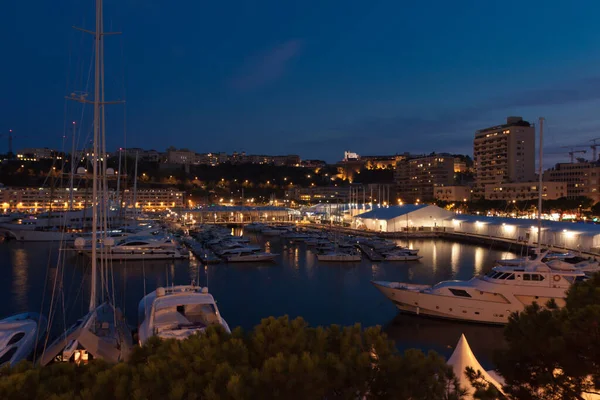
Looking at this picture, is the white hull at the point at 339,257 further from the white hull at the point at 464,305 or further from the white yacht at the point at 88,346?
the white yacht at the point at 88,346

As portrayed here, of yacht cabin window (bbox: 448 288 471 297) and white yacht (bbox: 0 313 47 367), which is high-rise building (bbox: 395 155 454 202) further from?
white yacht (bbox: 0 313 47 367)

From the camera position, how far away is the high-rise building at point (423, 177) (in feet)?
328

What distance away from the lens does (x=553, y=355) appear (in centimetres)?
471

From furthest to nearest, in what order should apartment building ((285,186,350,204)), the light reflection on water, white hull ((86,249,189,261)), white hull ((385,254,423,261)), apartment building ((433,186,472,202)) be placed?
apartment building ((285,186,350,204)) < apartment building ((433,186,472,202)) < white hull ((385,254,423,261)) < white hull ((86,249,189,261)) < the light reflection on water

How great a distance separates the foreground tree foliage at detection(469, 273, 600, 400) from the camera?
14.7ft

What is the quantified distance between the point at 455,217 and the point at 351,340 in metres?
43.8

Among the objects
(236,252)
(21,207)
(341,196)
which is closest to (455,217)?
(236,252)

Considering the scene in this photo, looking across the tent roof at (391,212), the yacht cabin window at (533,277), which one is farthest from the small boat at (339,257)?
the tent roof at (391,212)

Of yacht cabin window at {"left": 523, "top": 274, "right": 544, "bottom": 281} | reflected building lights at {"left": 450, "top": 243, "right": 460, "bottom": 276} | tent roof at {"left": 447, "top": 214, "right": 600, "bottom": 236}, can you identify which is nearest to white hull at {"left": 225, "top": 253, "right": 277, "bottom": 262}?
reflected building lights at {"left": 450, "top": 243, "right": 460, "bottom": 276}

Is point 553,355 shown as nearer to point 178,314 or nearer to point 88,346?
point 88,346

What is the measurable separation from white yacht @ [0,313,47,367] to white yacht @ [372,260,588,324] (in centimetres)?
1138

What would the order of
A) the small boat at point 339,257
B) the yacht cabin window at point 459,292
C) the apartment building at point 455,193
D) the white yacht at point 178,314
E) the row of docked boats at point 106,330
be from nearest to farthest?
1. the row of docked boats at point 106,330
2. the white yacht at point 178,314
3. the yacht cabin window at point 459,292
4. the small boat at point 339,257
5. the apartment building at point 455,193

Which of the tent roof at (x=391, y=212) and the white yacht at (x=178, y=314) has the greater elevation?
the tent roof at (x=391, y=212)

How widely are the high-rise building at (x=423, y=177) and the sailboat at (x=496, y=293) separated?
268 feet
